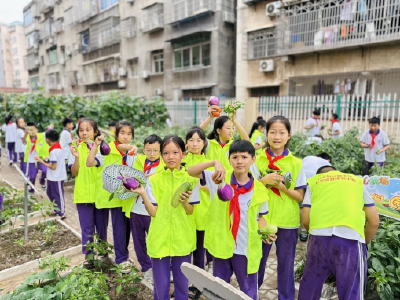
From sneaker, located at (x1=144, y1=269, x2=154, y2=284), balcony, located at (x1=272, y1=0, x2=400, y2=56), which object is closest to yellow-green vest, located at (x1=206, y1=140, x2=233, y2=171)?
sneaker, located at (x1=144, y1=269, x2=154, y2=284)

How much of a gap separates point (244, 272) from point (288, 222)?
0.60 meters

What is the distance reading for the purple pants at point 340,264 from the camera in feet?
7.20

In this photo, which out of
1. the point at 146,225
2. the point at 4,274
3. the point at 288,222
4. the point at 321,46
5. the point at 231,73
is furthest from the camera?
the point at 231,73

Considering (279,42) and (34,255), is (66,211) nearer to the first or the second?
(34,255)

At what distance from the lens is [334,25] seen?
1154cm

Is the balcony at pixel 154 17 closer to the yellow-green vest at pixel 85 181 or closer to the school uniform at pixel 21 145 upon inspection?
the school uniform at pixel 21 145

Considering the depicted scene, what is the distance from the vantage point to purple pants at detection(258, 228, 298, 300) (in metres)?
2.65

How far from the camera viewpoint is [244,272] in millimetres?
2365

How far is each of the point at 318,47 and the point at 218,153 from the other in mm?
10526

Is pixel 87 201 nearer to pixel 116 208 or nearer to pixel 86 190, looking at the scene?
pixel 86 190

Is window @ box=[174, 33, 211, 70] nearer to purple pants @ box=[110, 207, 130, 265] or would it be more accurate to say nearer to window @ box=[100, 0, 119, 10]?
window @ box=[100, 0, 119, 10]

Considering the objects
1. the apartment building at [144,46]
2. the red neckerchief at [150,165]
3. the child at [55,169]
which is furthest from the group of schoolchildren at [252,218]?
the apartment building at [144,46]

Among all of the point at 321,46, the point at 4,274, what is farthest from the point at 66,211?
the point at 321,46

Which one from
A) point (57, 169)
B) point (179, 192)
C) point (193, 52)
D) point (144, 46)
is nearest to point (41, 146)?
point (57, 169)
